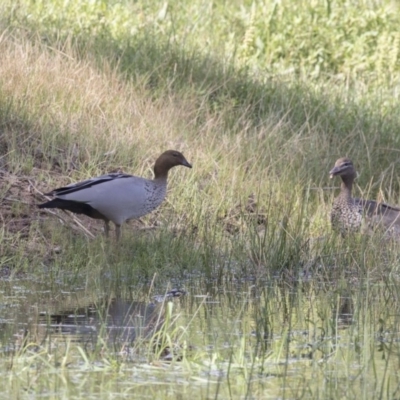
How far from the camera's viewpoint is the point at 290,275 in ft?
24.7

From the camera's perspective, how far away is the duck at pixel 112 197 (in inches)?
316

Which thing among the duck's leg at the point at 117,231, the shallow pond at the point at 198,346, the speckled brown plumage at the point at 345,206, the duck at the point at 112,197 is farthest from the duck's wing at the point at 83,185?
the speckled brown plumage at the point at 345,206

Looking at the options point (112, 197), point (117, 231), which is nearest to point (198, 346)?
point (112, 197)

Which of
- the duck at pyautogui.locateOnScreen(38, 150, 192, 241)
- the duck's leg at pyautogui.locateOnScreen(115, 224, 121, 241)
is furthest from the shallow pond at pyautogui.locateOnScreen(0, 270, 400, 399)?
the duck's leg at pyautogui.locateOnScreen(115, 224, 121, 241)

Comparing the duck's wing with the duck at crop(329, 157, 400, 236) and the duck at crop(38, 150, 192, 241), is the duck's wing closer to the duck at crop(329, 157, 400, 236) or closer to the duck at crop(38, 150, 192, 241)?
the duck at crop(38, 150, 192, 241)

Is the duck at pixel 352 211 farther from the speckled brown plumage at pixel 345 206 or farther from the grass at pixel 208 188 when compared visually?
the grass at pixel 208 188

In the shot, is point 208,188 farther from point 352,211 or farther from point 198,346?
point 198,346

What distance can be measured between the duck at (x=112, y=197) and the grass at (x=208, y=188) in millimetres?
254

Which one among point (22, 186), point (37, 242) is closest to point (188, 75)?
point (22, 186)

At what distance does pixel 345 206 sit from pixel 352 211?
0.12m

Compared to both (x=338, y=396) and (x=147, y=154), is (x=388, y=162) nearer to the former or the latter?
(x=147, y=154)

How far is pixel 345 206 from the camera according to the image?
9.20 m

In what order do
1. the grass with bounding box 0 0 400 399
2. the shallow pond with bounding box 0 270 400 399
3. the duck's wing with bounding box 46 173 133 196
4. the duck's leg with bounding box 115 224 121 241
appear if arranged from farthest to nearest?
the duck's leg with bounding box 115 224 121 241, the duck's wing with bounding box 46 173 133 196, the grass with bounding box 0 0 400 399, the shallow pond with bounding box 0 270 400 399

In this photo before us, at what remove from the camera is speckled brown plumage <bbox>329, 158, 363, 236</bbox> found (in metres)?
8.76
